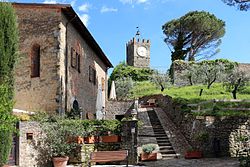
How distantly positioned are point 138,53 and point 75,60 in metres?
44.2

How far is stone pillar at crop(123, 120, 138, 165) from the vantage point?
14359 millimetres

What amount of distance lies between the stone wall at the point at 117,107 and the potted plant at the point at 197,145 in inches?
619

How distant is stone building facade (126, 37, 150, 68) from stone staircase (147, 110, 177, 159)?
4084 centimetres

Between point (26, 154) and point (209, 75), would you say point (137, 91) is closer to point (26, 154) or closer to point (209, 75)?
point (209, 75)

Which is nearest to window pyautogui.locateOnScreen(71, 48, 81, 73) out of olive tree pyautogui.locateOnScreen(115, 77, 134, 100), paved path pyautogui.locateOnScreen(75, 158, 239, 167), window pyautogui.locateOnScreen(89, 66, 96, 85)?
window pyautogui.locateOnScreen(89, 66, 96, 85)

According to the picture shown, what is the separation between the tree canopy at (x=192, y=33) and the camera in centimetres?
5069

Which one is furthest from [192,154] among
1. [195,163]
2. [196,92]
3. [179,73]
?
[179,73]

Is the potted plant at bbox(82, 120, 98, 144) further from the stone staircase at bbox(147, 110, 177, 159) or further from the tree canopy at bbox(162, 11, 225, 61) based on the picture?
the tree canopy at bbox(162, 11, 225, 61)

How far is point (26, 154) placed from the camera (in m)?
13.8

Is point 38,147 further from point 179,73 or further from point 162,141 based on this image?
point 179,73

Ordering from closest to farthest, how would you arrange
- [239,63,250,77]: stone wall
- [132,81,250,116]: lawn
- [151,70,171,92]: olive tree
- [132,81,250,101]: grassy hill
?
[132,81,250,116]: lawn < [132,81,250,101]: grassy hill < [151,70,171,92]: olive tree < [239,63,250,77]: stone wall

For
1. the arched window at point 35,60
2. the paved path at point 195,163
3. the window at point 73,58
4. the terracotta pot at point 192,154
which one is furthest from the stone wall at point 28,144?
the terracotta pot at point 192,154

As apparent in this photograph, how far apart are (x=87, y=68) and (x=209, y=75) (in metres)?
17.4

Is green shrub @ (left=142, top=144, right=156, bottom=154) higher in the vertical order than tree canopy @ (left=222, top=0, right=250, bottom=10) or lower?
lower
